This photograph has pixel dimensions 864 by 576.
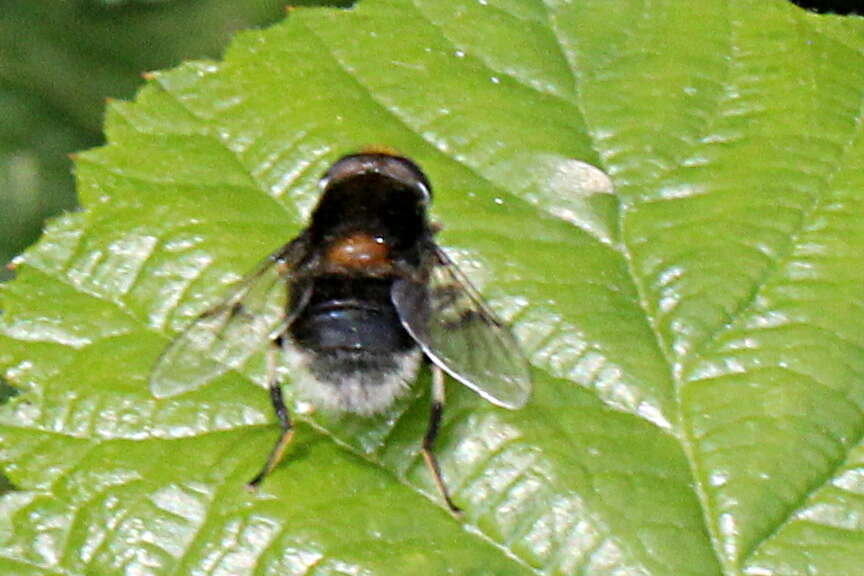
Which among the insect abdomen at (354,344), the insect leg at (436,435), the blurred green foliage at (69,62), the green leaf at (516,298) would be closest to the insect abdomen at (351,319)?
the insect abdomen at (354,344)

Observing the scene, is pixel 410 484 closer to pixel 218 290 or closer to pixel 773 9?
pixel 218 290

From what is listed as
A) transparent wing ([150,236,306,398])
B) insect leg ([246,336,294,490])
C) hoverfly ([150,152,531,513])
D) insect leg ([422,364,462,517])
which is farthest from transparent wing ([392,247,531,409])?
insect leg ([246,336,294,490])

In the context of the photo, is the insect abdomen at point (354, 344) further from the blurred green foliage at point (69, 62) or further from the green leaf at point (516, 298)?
the blurred green foliage at point (69, 62)

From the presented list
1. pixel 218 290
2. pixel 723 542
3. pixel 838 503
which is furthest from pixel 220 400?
pixel 838 503

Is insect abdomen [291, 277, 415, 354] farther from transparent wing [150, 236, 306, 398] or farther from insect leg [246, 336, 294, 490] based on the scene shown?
insect leg [246, 336, 294, 490]

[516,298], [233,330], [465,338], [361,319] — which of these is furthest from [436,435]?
[233,330]

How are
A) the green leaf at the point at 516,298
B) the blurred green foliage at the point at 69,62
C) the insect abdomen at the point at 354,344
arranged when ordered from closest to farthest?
the green leaf at the point at 516,298 < the insect abdomen at the point at 354,344 < the blurred green foliage at the point at 69,62
